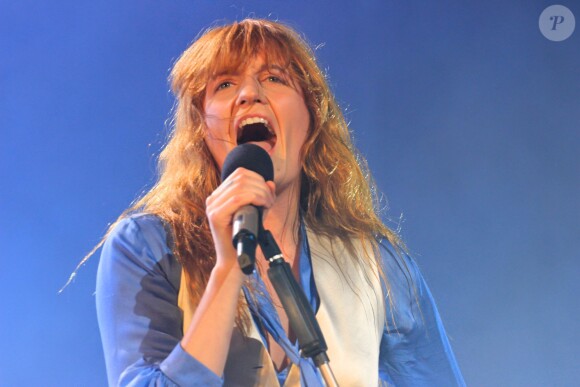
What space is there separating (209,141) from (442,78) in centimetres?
97

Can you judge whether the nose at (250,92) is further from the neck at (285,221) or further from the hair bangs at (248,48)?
the neck at (285,221)

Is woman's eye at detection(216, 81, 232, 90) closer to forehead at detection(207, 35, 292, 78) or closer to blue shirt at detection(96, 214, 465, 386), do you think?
forehead at detection(207, 35, 292, 78)

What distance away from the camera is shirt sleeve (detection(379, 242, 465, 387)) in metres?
1.49

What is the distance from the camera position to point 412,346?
150 centimetres

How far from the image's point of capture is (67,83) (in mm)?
1871

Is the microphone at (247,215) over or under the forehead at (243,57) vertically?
under

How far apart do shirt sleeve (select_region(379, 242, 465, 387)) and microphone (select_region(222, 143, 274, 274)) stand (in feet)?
1.91

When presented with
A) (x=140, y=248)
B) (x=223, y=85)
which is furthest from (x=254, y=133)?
(x=140, y=248)

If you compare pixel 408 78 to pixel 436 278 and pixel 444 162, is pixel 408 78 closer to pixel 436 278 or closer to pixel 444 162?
pixel 444 162

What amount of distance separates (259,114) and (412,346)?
0.52 meters

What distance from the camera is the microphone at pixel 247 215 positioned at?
2.63ft

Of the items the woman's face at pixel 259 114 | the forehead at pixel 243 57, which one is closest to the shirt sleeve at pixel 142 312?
the woman's face at pixel 259 114

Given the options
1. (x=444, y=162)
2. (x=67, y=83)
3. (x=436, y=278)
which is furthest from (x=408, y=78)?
(x=67, y=83)

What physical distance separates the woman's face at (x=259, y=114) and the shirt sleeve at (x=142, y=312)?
0.19 m
